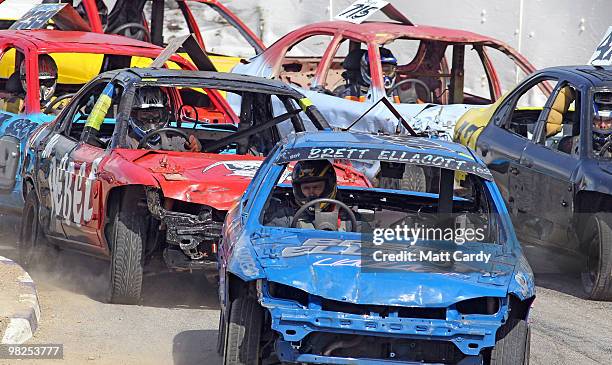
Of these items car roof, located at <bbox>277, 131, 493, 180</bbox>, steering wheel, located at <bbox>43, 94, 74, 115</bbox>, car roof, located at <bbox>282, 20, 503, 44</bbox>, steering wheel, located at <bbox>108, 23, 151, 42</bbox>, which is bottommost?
steering wheel, located at <bbox>108, 23, 151, 42</bbox>

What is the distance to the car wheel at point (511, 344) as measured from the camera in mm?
5535

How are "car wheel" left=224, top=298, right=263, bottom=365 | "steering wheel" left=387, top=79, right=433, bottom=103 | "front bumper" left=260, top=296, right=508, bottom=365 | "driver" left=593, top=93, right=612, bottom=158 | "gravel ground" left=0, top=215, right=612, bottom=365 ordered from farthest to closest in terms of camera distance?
"steering wheel" left=387, top=79, right=433, bottom=103 < "driver" left=593, top=93, right=612, bottom=158 < "gravel ground" left=0, top=215, right=612, bottom=365 < "car wheel" left=224, top=298, right=263, bottom=365 < "front bumper" left=260, top=296, right=508, bottom=365

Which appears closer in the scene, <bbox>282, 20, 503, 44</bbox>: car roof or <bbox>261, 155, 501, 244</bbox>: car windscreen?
<bbox>261, 155, 501, 244</bbox>: car windscreen

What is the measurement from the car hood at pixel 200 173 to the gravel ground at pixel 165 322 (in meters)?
0.75

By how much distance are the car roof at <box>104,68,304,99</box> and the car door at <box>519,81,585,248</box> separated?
6.22ft

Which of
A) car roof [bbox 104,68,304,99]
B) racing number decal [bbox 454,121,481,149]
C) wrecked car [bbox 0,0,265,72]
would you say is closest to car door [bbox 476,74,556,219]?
racing number decal [bbox 454,121,481,149]

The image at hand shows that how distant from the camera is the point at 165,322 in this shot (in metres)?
7.77

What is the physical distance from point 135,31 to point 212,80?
6.99 m

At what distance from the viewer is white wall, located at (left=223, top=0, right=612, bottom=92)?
56.6 feet

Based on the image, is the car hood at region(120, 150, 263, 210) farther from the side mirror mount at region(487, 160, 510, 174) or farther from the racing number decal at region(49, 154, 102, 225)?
the side mirror mount at region(487, 160, 510, 174)

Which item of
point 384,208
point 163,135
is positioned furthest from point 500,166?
point 384,208

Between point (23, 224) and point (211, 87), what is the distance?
2.04 meters

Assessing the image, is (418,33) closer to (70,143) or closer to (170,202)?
(70,143)

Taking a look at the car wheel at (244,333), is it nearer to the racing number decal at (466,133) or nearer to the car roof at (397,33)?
the racing number decal at (466,133)
